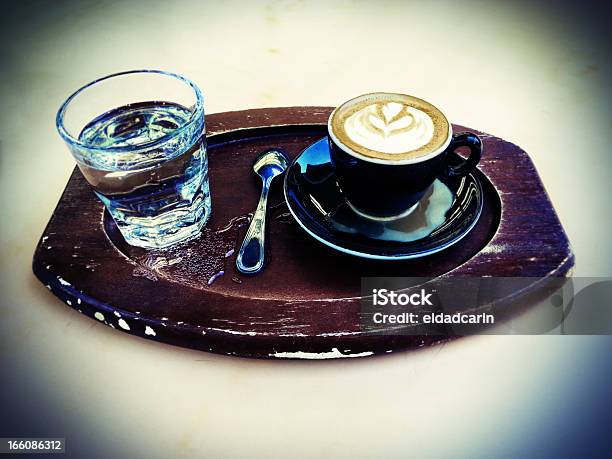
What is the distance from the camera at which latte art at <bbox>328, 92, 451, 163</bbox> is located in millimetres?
580

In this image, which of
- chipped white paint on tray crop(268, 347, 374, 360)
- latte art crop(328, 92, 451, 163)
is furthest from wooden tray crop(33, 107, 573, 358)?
latte art crop(328, 92, 451, 163)

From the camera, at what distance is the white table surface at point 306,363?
1.69 feet

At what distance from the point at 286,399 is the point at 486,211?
31 centimetres

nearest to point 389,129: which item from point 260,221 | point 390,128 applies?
point 390,128

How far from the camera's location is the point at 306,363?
1.81 ft

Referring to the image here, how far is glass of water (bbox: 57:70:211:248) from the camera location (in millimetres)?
553

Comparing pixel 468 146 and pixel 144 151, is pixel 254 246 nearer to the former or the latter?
pixel 144 151

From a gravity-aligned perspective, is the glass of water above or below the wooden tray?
above

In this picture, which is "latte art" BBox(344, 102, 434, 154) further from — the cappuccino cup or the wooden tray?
the wooden tray

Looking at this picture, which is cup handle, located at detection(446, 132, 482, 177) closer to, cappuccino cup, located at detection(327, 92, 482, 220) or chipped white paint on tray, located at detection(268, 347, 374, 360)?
cappuccino cup, located at detection(327, 92, 482, 220)

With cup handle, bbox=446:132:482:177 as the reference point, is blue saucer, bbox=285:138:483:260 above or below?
below

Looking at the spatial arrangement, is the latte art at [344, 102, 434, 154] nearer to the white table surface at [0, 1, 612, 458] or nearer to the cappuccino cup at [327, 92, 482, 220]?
the cappuccino cup at [327, 92, 482, 220]

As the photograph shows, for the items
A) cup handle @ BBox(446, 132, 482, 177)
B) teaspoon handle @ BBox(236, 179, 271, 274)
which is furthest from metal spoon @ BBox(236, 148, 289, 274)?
cup handle @ BBox(446, 132, 482, 177)
